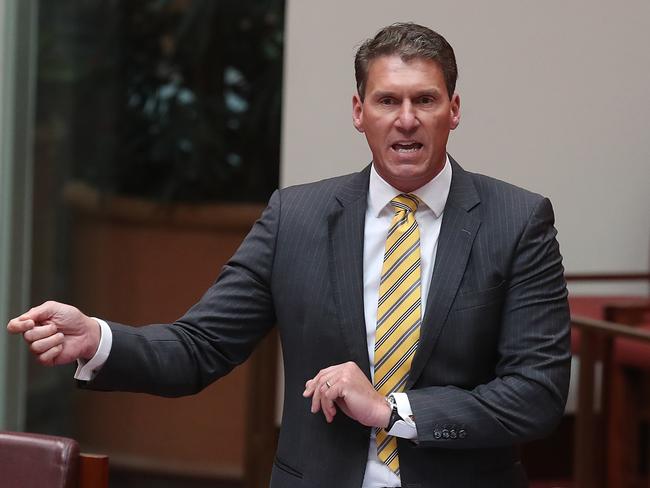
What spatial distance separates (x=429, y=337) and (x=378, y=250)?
197 mm

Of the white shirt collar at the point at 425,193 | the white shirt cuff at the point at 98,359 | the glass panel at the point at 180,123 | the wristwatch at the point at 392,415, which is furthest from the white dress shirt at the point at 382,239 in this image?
the glass panel at the point at 180,123

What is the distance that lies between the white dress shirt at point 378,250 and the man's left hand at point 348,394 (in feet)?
0.48

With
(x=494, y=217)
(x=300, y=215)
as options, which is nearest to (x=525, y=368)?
(x=494, y=217)

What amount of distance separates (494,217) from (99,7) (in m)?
2.90

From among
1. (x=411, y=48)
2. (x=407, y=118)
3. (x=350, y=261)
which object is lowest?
(x=350, y=261)

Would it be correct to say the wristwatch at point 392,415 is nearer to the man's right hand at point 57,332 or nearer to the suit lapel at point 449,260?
the suit lapel at point 449,260

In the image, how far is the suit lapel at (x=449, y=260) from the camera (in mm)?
1941

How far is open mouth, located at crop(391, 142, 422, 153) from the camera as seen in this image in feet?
6.42

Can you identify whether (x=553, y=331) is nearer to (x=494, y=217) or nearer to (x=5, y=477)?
(x=494, y=217)

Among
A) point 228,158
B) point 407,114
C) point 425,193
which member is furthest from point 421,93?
point 228,158

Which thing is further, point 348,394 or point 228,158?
point 228,158

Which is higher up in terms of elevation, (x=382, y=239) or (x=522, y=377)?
(x=382, y=239)

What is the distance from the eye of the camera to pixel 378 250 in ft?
6.72

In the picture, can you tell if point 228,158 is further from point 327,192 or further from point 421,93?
point 421,93
